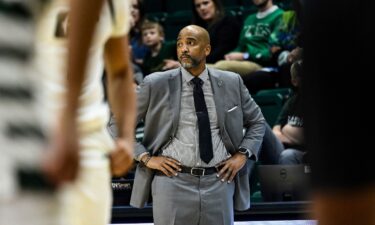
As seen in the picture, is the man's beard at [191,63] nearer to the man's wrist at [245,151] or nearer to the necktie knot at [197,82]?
the necktie knot at [197,82]

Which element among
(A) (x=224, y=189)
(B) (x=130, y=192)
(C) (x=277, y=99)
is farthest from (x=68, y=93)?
(C) (x=277, y=99)

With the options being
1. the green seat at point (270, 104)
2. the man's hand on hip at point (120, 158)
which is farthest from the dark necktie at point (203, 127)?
the man's hand on hip at point (120, 158)

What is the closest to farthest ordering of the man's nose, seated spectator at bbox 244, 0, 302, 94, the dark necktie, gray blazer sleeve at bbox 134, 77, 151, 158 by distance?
the dark necktie
gray blazer sleeve at bbox 134, 77, 151, 158
the man's nose
seated spectator at bbox 244, 0, 302, 94

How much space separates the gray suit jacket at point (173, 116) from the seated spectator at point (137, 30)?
9.61 ft

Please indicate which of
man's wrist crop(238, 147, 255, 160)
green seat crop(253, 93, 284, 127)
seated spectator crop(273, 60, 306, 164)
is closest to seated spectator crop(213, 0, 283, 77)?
green seat crop(253, 93, 284, 127)

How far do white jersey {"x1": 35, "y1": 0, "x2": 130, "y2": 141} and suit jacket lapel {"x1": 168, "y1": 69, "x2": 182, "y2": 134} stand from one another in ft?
14.2

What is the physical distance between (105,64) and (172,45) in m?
7.14

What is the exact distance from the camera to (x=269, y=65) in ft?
31.2

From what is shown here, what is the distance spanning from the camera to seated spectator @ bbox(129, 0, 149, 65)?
33.0ft

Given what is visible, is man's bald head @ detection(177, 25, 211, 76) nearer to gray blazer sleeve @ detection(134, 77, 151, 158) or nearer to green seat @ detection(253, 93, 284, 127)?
gray blazer sleeve @ detection(134, 77, 151, 158)

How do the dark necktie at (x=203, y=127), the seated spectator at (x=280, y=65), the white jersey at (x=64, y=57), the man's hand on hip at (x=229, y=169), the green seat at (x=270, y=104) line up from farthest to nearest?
the seated spectator at (x=280, y=65) → the green seat at (x=270, y=104) → the man's hand on hip at (x=229, y=169) → the dark necktie at (x=203, y=127) → the white jersey at (x=64, y=57)

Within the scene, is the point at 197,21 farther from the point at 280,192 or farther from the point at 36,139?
the point at 36,139

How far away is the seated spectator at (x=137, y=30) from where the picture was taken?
10064 millimetres

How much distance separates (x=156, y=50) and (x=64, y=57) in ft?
25.5
